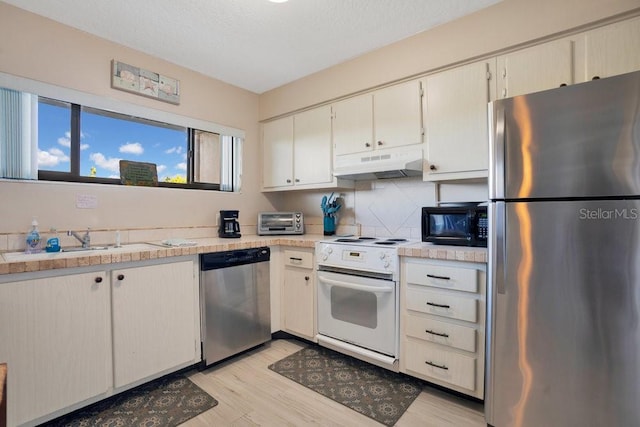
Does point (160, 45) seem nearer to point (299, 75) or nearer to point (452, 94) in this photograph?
point (299, 75)

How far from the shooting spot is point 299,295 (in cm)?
258

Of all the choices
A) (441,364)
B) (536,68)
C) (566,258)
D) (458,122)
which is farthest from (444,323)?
(536,68)

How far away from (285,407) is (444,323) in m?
1.07

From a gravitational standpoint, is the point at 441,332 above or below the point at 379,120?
below

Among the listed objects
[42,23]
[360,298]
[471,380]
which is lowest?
[471,380]

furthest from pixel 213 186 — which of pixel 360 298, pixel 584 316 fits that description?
pixel 584 316

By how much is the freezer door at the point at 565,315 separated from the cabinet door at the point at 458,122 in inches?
28.3

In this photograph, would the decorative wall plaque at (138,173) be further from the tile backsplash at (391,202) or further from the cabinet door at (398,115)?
the cabinet door at (398,115)

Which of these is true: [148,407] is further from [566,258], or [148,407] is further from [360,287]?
[566,258]

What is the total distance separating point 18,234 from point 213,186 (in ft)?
4.75

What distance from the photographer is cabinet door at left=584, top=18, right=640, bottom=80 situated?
1.52m

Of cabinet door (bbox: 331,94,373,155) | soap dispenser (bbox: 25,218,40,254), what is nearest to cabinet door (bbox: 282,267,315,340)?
cabinet door (bbox: 331,94,373,155)

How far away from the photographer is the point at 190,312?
6.91 ft

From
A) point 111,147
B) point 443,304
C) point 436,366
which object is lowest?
point 436,366
